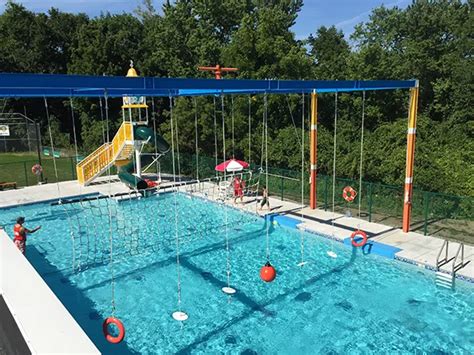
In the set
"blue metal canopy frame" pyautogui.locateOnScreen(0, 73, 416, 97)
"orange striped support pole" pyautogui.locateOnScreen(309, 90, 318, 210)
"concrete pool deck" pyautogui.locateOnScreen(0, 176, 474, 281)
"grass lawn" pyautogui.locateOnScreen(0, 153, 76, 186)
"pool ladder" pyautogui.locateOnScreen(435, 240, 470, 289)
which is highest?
"blue metal canopy frame" pyautogui.locateOnScreen(0, 73, 416, 97)

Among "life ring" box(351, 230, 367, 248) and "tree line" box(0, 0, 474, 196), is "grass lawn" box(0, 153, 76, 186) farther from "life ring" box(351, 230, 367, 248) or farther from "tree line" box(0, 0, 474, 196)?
"life ring" box(351, 230, 367, 248)

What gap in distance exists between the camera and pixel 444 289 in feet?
33.7

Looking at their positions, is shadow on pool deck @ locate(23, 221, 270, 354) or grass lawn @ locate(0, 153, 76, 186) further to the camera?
grass lawn @ locate(0, 153, 76, 186)

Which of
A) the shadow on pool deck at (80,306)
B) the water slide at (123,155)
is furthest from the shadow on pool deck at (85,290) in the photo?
the water slide at (123,155)

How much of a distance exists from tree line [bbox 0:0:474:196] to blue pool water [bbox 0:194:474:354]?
5.02 meters

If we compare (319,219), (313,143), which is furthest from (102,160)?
(319,219)

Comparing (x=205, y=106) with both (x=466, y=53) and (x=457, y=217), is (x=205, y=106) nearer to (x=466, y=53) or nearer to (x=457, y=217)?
(x=457, y=217)

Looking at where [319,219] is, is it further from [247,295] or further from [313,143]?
[247,295]

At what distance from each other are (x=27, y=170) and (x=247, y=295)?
850 inches

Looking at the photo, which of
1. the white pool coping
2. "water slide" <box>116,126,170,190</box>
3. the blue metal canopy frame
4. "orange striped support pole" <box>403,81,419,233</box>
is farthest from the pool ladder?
"water slide" <box>116,126,170,190</box>

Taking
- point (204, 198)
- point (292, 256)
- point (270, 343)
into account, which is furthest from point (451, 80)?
point (270, 343)

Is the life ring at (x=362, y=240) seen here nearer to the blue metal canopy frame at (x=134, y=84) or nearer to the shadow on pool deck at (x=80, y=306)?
the blue metal canopy frame at (x=134, y=84)

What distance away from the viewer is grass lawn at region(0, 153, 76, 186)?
23.2 m

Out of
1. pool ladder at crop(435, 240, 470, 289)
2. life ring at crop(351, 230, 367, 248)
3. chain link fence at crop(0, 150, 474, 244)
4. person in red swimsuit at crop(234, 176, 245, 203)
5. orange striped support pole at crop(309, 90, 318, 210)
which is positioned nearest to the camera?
pool ladder at crop(435, 240, 470, 289)
